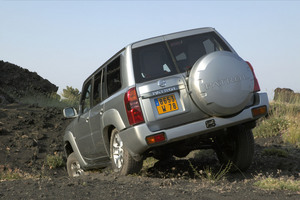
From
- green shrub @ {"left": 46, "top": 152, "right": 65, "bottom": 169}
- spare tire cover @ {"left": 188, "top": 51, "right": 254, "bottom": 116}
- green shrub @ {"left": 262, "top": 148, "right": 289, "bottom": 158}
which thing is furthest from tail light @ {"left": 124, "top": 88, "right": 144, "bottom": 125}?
green shrub @ {"left": 46, "top": 152, "right": 65, "bottom": 169}

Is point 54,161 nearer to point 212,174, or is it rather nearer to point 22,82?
point 212,174

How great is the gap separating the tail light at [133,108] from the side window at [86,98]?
7.45ft

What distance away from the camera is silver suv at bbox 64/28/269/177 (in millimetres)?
5566

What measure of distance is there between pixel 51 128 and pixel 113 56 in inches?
358

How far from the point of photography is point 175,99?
5676 millimetres

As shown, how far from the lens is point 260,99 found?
20.0 ft

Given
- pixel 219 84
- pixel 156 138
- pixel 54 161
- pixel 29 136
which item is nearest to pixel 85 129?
pixel 156 138

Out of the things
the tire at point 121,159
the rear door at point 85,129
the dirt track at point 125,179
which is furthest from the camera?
the rear door at point 85,129

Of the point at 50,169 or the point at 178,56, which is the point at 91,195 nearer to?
the point at 178,56

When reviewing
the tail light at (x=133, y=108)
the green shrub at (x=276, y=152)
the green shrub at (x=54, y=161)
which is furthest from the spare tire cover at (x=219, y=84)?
the green shrub at (x=54, y=161)

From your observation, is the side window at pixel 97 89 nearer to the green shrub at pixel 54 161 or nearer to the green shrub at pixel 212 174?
the green shrub at pixel 212 174

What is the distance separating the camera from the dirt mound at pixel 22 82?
23.6m

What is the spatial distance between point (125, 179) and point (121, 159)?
24.5 inches

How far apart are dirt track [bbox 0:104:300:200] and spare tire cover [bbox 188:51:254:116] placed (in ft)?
3.34
